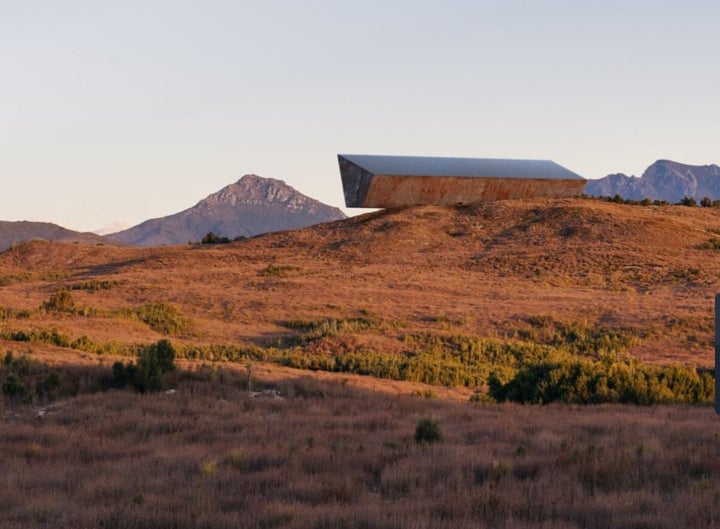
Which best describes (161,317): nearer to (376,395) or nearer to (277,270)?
(277,270)

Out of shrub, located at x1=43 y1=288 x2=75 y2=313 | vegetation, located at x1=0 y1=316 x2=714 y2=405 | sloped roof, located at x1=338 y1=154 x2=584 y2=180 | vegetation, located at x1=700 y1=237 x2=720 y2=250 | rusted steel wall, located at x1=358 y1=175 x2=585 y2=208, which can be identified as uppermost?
sloped roof, located at x1=338 y1=154 x2=584 y2=180

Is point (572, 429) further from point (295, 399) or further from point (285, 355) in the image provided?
point (285, 355)

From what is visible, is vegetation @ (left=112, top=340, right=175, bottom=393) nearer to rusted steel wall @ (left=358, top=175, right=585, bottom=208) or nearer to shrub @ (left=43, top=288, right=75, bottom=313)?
shrub @ (left=43, top=288, right=75, bottom=313)

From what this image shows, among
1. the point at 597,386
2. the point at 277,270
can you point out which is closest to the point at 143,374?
the point at 597,386

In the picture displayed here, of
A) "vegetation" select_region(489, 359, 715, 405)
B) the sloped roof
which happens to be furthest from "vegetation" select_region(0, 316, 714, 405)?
the sloped roof

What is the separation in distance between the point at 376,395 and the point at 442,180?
5101 centimetres

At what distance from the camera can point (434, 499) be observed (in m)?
8.90

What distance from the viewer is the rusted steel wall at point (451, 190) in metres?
65.6

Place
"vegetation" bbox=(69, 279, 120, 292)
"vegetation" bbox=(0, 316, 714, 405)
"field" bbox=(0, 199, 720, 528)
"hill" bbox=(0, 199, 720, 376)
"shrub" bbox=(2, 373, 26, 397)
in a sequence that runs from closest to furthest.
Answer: "field" bbox=(0, 199, 720, 528) < "shrub" bbox=(2, 373, 26, 397) < "vegetation" bbox=(0, 316, 714, 405) < "hill" bbox=(0, 199, 720, 376) < "vegetation" bbox=(69, 279, 120, 292)

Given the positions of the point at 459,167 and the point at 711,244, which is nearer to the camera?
the point at 711,244

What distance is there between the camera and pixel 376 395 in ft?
62.0

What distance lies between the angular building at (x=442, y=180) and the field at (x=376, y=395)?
11613 mm

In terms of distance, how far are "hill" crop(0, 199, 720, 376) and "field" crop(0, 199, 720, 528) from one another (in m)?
0.22

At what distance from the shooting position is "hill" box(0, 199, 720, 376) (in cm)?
3278
